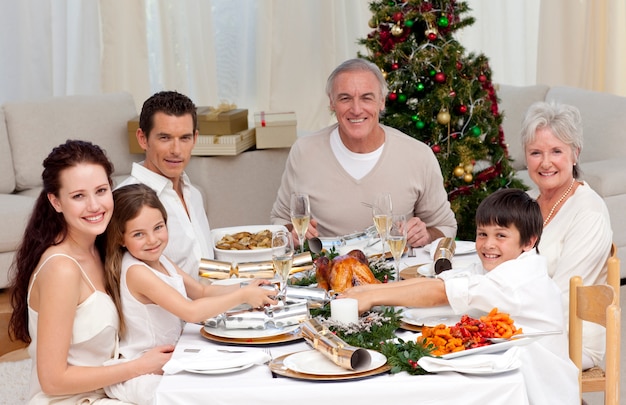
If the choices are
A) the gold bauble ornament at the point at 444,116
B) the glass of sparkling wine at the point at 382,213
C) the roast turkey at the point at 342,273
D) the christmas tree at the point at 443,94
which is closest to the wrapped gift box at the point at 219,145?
the christmas tree at the point at 443,94

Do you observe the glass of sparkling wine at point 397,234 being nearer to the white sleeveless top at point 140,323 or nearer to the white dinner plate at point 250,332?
the white dinner plate at point 250,332

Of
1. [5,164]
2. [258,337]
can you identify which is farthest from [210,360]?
[5,164]

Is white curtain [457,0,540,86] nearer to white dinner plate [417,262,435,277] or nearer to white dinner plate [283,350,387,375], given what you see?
white dinner plate [417,262,435,277]

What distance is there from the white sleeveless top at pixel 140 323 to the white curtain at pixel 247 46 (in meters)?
4.32

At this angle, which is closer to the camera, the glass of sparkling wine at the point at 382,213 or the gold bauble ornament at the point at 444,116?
the glass of sparkling wine at the point at 382,213

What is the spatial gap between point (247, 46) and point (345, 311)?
4.88 meters

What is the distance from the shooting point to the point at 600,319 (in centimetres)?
228

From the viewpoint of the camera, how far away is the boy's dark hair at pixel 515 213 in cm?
225

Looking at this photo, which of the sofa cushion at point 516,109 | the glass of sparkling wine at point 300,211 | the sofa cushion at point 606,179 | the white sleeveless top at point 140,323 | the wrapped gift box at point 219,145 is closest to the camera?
the white sleeveless top at point 140,323

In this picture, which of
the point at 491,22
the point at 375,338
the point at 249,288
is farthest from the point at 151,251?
the point at 491,22

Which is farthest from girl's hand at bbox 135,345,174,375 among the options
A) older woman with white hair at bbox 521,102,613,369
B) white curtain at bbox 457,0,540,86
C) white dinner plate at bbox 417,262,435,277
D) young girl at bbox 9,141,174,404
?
white curtain at bbox 457,0,540,86

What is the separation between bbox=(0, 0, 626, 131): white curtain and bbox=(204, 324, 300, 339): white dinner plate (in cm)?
449

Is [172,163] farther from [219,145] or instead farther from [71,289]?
[219,145]

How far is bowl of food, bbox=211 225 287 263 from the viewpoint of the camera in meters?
2.77
